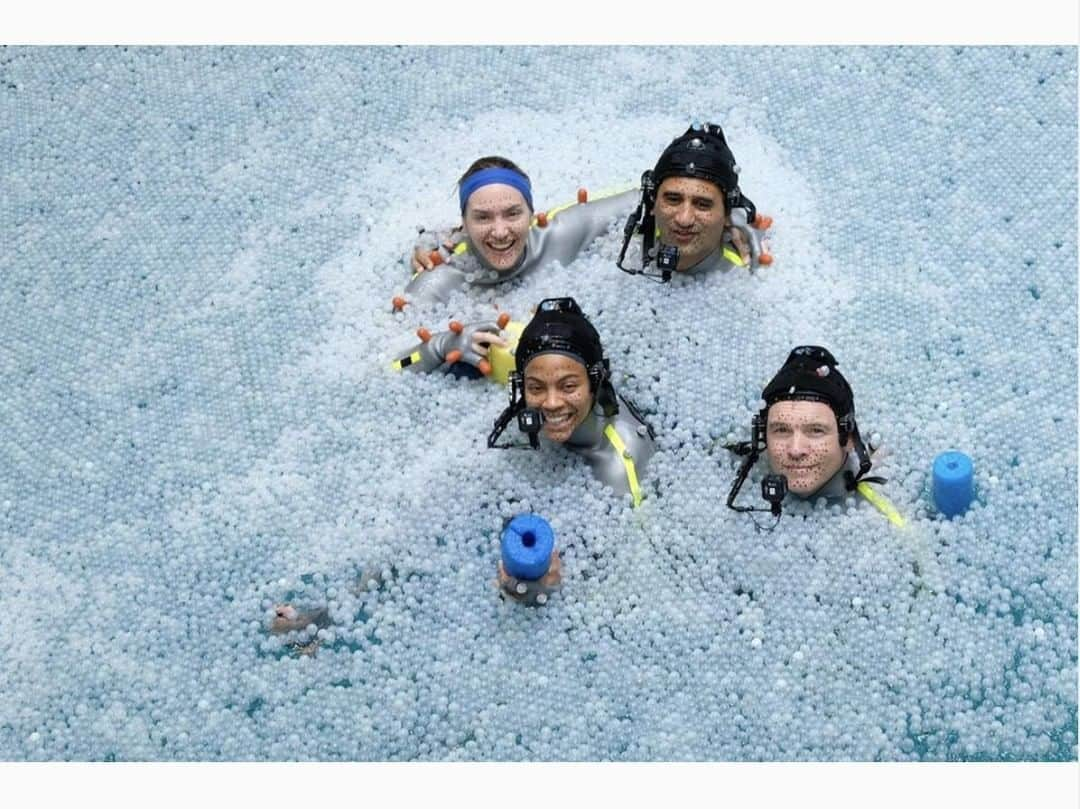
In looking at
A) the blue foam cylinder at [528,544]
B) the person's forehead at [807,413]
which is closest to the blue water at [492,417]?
the blue foam cylinder at [528,544]

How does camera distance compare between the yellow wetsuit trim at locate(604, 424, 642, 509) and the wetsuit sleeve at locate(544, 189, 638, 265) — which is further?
the wetsuit sleeve at locate(544, 189, 638, 265)

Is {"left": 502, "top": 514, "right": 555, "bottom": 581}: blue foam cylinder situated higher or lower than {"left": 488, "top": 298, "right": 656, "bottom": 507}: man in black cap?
lower

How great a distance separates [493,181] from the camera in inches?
252

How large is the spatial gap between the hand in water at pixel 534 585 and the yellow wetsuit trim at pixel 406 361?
3.04 ft

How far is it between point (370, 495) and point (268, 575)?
438mm

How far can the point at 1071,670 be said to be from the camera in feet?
18.6

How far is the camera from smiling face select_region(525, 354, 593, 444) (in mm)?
5754

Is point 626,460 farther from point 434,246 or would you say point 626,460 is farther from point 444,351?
point 434,246

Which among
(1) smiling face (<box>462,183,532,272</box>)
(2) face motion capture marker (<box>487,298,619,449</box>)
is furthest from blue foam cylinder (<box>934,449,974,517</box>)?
(1) smiling face (<box>462,183,532,272</box>)

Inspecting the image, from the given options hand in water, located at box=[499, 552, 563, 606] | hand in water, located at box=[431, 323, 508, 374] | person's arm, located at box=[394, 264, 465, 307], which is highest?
person's arm, located at box=[394, 264, 465, 307]

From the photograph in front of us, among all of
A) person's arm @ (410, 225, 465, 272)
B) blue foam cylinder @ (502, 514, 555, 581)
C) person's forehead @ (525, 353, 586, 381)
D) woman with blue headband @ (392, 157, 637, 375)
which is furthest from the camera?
person's arm @ (410, 225, 465, 272)

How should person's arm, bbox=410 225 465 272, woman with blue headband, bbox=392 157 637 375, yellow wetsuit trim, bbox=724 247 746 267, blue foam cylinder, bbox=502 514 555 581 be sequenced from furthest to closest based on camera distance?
person's arm, bbox=410 225 465 272
yellow wetsuit trim, bbox=724 247 746 267
woman with blue headband, bbox=392 157 637 375
blue foam cylinder, bbox=502 514 555 581

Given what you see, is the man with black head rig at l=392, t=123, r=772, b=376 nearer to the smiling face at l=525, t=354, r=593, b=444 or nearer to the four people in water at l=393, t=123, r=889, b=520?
the four people in water at l=393, t=123, r=889, b=520

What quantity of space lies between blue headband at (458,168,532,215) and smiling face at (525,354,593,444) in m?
0.90
